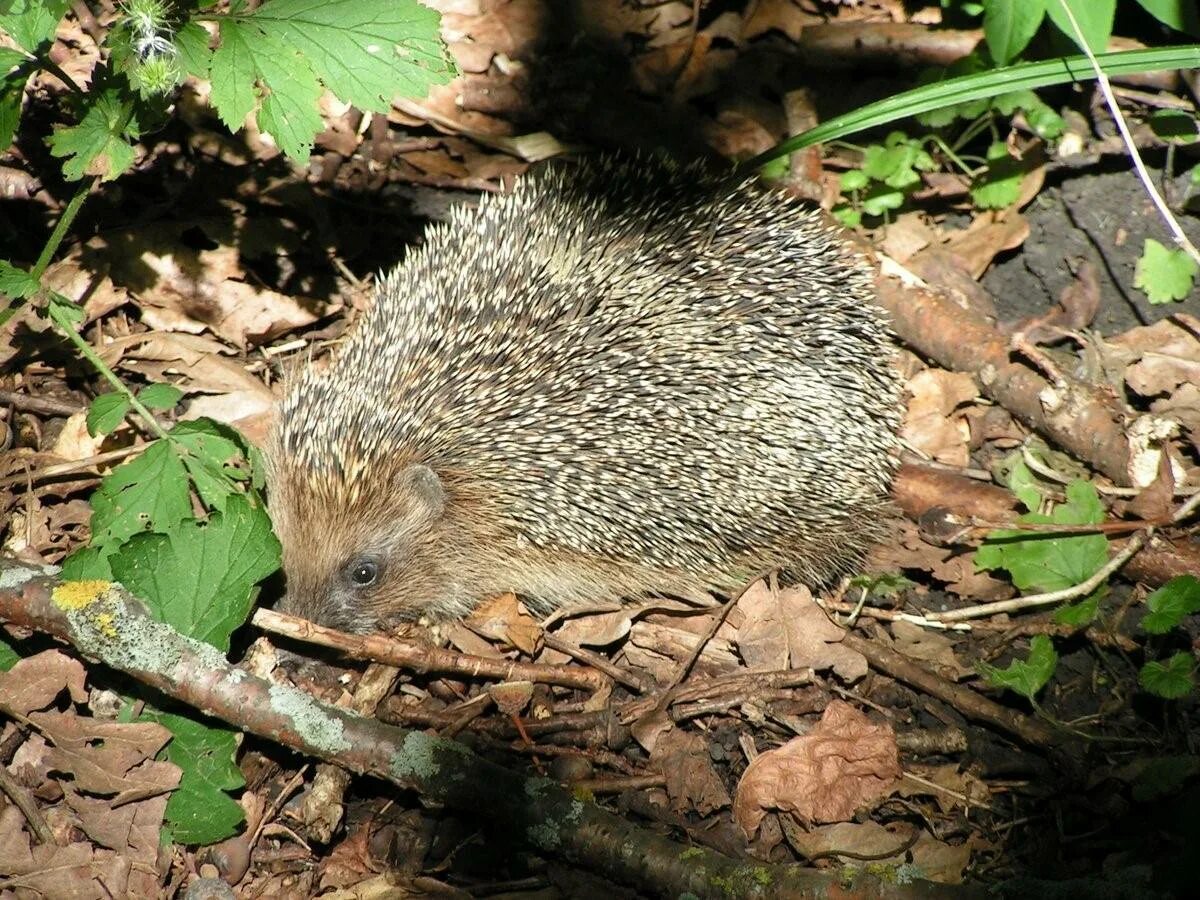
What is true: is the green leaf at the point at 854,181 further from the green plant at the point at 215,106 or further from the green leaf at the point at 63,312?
the green leaf at the point at 63,312

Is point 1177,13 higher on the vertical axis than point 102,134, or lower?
lower

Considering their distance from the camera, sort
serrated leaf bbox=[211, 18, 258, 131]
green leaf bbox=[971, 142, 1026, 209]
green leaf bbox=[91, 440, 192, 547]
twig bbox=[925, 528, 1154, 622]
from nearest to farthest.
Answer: serrated leaf bbox=[211, 18, 258, 131] → green leaf bbox=[91, 440, 192, 547] → twig bbox=[925, 528, 1154, 622] → green leaf bbox=[971, 142, 1026, 209]

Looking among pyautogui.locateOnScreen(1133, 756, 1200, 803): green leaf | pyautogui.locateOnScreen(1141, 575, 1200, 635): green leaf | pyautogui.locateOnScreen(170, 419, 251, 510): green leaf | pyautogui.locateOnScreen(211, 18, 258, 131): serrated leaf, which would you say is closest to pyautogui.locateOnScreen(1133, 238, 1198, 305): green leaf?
pyautogui.locateOnScreen(1141, 575, 1200, 635): green leaf

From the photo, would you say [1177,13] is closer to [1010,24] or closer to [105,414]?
[1010,24]

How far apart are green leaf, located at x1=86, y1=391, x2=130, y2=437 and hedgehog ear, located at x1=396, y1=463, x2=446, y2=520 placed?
124 cm

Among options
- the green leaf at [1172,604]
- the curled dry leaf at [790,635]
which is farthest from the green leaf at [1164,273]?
the curled dry leaf at [790,635]

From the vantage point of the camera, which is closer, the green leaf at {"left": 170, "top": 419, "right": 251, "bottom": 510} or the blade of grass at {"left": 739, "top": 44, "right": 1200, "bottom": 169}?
the green leaf at {"left": 170, "top": 419, "right": 251, "bottom": 510}

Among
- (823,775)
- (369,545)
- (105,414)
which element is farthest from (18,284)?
(823,775)

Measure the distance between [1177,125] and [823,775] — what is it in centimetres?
381

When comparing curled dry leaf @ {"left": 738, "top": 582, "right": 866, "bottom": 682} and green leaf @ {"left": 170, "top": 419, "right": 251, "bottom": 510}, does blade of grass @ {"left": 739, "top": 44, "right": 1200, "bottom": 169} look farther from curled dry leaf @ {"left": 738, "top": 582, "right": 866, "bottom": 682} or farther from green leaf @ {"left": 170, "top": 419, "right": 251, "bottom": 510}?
green leaf @ {"left": 170, "top": 419, "right": 251, "bottom": 510}

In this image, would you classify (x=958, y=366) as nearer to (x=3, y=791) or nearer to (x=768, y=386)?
(x=768, y=386)

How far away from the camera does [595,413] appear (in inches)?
192

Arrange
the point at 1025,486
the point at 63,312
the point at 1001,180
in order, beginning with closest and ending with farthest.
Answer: the point at 63,312, the point at 1025,486, the point at 1001,180

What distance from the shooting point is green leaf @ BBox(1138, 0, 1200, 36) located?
16.8 ft
